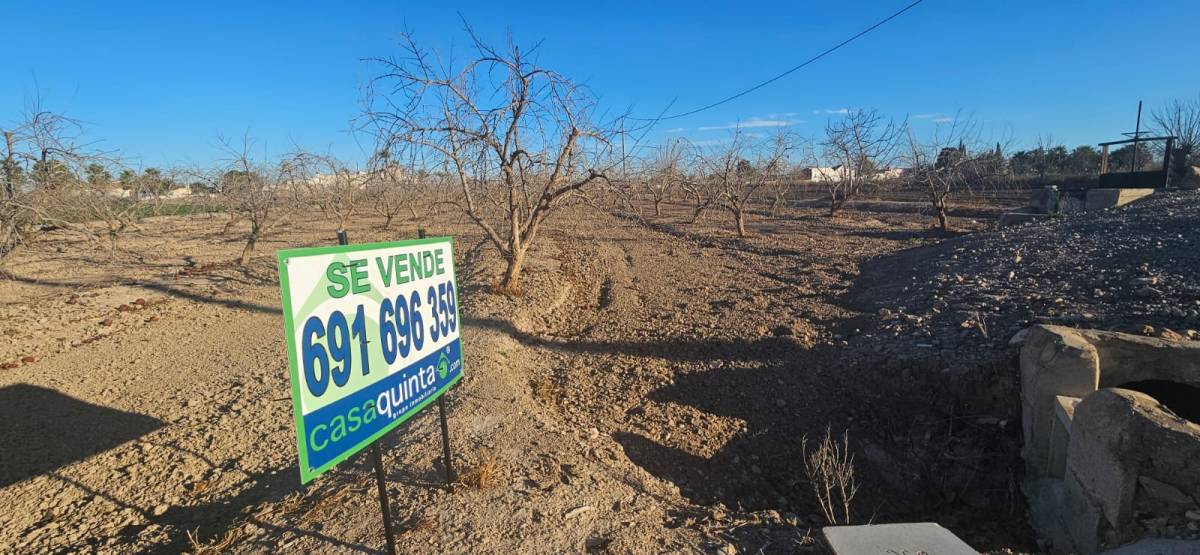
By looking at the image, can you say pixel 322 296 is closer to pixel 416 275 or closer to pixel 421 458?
pixel 416 275

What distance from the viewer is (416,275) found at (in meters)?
2.81

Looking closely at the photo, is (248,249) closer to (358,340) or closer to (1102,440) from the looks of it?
(358,340)

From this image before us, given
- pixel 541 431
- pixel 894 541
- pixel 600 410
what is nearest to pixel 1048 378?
pixel 894 541

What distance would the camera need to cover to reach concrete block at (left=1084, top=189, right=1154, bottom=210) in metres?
15.9

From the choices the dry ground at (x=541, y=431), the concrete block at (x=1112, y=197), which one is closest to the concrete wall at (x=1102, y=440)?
the dry ground at (x=541, y=431)

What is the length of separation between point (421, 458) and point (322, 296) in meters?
1.95

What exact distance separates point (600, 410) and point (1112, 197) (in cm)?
1913

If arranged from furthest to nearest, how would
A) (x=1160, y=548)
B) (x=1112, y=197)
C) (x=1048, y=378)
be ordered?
(x=1112, y=197)
(x=1048, y=378)
(x=1160, y=548)

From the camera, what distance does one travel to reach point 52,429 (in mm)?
5086

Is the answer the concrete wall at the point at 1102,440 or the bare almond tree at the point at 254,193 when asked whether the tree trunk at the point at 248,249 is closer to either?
the bare almond tree at the point at 254,193

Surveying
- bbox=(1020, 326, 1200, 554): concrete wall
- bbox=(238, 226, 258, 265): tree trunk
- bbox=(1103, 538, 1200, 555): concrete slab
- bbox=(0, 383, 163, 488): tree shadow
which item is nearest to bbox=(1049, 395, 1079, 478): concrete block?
bbox=(1020, 326, 1200, 554): concrete wall

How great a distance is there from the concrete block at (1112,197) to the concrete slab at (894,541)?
60.1 feet

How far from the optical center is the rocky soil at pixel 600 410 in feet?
10.3

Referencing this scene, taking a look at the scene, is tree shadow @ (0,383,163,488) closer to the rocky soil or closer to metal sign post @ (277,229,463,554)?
the rocky soil
